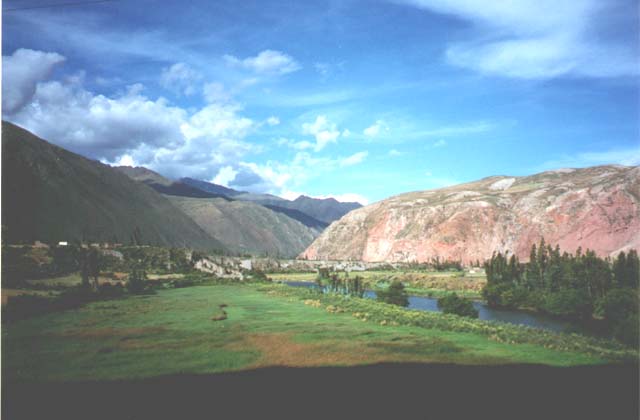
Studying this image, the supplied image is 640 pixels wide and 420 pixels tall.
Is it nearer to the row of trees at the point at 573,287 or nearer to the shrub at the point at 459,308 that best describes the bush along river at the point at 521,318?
the row of trees at the point at 573,287

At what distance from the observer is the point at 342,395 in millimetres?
22094

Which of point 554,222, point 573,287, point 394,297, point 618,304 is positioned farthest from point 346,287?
point 554,222

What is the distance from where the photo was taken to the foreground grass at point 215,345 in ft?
86.9

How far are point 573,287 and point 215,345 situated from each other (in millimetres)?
68858

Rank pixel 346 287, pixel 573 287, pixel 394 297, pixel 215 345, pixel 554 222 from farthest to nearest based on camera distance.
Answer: pixel 554 222
pixel 346 287
pixel 573 287
pixel 394 297
pixel 215 345

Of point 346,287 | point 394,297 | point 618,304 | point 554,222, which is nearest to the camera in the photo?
point 618,304

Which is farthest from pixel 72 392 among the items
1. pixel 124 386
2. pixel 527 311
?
pixel 527 311

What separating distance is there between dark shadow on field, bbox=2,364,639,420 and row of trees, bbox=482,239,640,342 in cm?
3895

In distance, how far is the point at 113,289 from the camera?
66500mm

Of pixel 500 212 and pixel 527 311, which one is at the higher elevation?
pixel 500 212

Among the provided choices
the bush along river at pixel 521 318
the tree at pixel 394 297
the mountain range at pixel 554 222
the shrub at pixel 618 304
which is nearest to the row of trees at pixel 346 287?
the bush along river at pixel 521 318

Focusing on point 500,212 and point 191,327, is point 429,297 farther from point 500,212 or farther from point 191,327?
point 500,212

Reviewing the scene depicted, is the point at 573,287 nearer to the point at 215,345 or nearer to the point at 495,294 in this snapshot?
the point at 495,294

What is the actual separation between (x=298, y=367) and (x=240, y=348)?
6057 mm
